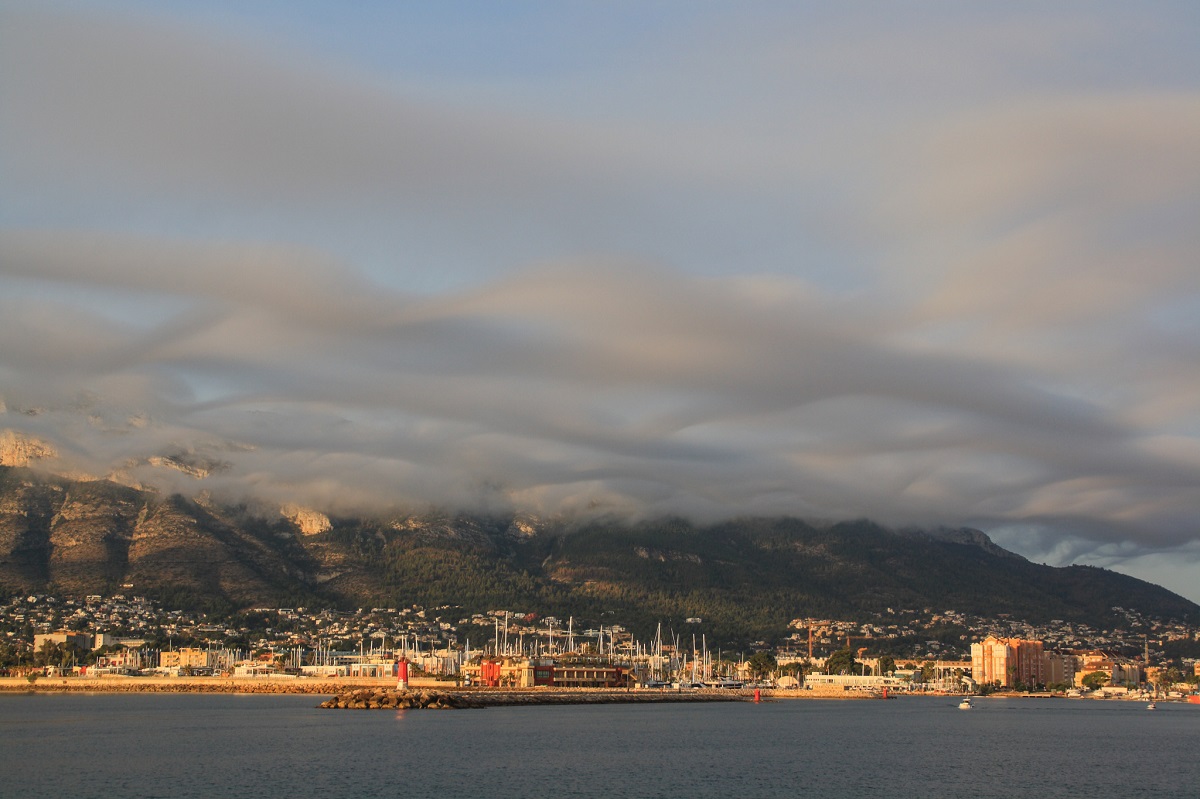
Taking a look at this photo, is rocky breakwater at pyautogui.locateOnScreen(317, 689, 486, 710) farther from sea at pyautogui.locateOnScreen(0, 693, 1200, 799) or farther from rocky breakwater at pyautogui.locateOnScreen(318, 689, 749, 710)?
sea at pyautogui.locateOnScreen(0, 693, 1200, 799)

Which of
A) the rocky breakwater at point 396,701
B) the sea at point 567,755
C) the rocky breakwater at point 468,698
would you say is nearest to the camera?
the sea at point 567,755

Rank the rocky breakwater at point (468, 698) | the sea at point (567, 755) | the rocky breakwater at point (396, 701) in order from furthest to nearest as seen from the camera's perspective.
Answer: the rocky breakwater at point (468, 698) → the rocky breakwater at point (396, 701) → the sea at point (567, 755)

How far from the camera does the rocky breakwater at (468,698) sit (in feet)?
513

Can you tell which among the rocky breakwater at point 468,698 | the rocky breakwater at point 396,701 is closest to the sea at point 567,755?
the rocky breakwater at point 396,701

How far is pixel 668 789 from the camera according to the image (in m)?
72.3

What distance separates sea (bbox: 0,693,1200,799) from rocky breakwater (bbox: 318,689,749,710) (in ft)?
19.8

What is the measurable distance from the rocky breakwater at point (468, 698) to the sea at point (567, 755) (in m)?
6.02

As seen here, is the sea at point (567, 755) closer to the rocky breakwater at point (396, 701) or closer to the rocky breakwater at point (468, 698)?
the rocky breakwater at point (396, 701)

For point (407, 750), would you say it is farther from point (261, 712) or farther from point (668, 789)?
point (261, 712)

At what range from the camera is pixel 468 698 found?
16325 cm

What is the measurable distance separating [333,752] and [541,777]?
22265 mm

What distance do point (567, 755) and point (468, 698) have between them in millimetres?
74923

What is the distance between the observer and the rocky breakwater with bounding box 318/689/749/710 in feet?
513

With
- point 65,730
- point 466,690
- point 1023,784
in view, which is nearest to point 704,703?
point 466,690
